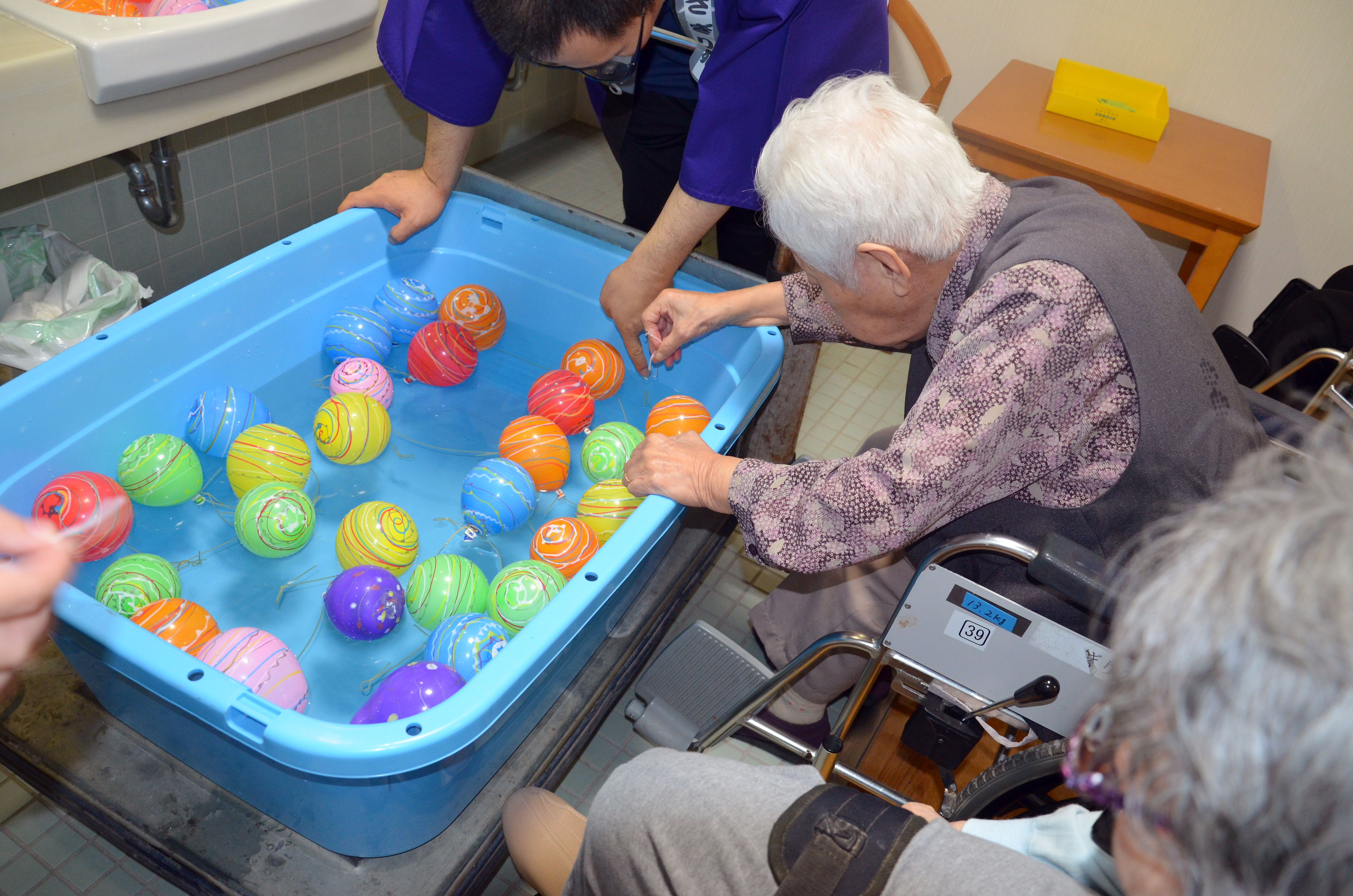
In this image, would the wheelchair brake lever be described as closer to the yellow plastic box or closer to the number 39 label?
the number 39 label

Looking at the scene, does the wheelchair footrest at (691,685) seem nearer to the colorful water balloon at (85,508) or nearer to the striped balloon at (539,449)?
the striped balloon at (539,449)

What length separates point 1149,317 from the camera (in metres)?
1.08

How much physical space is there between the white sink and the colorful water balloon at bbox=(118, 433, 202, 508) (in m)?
0.58

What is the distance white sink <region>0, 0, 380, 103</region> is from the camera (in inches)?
56.6

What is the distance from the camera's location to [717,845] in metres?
0.65

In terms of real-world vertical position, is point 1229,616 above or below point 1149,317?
above

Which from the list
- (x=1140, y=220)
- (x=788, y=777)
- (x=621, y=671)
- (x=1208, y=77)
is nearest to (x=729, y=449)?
(x=621, y=671)

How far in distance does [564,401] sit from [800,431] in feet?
2.59

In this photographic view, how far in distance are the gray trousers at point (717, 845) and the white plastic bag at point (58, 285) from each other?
4.61 feet

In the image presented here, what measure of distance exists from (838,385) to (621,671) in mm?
1360

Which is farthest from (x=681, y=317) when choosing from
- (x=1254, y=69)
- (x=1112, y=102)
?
(x=1254, y=69)

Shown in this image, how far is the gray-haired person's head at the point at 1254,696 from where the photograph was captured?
413 mm

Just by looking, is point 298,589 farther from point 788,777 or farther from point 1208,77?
point 1208,77

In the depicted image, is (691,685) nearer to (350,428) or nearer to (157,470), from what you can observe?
(350,428)
